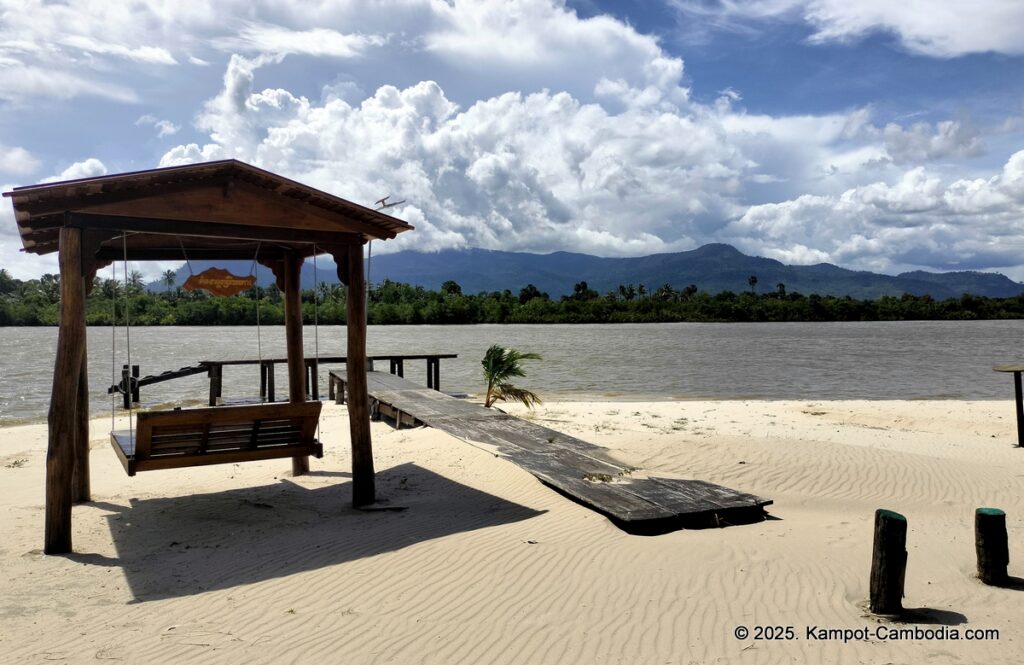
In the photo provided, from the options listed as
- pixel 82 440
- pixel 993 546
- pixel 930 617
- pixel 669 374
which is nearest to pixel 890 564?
pixel 930 617

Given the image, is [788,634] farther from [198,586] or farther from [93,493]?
[93,493]

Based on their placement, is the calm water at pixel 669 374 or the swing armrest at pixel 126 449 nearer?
the swing armrest at pixel 126 449

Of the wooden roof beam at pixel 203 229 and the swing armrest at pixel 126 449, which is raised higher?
the wooden roof beam at pixel 203 229

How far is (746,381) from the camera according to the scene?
28.2 metres

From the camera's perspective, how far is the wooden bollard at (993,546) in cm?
564

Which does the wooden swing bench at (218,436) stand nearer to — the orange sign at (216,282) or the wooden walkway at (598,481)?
the orange sign at (216,282)

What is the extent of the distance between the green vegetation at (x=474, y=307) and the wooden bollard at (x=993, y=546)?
80535 millimetres

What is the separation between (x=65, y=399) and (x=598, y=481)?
532cm

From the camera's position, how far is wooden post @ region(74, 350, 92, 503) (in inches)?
314

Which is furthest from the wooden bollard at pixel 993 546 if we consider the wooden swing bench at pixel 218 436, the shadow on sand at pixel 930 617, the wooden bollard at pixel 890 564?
the wooden swing bench at pixel 218 436

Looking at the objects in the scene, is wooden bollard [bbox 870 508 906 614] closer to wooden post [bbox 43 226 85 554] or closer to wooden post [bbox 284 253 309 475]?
wooden post [bbox 43 226 85 554]

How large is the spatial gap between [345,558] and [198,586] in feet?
3.77

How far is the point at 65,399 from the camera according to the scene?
21.1 feet

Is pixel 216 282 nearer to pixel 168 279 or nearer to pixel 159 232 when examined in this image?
pixel 159 232
